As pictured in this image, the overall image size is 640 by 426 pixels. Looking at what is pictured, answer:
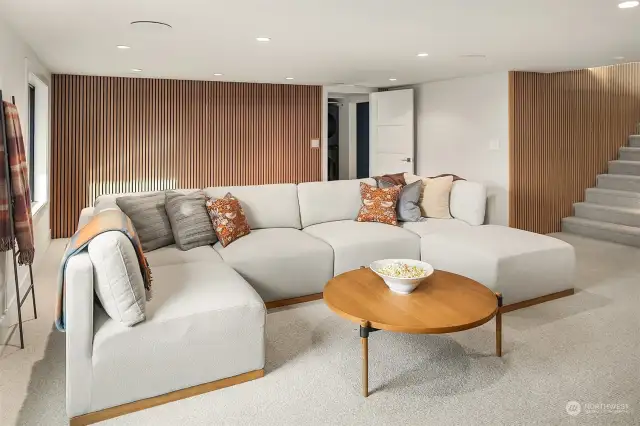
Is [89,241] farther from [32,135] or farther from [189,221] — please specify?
[32,135]

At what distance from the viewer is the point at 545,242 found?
3.85m

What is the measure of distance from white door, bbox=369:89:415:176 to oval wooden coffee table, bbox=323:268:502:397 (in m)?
4.23

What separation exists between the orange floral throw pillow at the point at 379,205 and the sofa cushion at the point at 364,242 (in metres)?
0.14

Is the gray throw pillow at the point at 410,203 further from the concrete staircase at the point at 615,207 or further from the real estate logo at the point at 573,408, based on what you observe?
the concrete staircase at the point at 615,207

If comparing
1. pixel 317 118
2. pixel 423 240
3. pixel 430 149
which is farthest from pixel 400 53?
pixel 317 118

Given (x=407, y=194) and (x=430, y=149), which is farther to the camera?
(x=430, y=149)

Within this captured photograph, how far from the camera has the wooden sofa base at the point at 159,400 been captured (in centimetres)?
221

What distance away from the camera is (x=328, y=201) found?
468 centimetres

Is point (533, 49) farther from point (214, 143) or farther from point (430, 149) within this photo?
point (214, 143)

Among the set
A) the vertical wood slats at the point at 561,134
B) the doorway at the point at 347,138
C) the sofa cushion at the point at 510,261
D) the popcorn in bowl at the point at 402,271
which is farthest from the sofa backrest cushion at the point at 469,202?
the doorway at the point at 347,138

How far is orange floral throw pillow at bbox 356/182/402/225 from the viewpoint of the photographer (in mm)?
4594

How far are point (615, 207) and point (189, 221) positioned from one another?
17.7ft

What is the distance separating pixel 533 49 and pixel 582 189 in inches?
118

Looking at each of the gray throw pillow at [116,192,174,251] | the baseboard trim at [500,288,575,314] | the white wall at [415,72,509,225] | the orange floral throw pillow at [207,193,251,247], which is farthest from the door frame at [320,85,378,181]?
the baseboard trim at [500,288,575,314]
